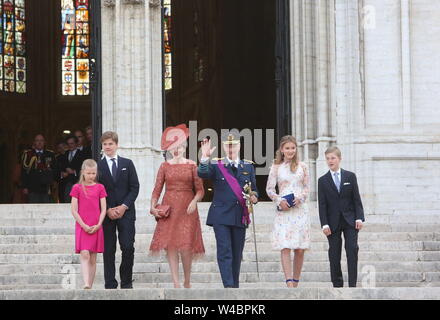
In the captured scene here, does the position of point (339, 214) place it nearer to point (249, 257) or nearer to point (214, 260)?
point (249, 257)

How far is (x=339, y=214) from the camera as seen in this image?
1443 cm

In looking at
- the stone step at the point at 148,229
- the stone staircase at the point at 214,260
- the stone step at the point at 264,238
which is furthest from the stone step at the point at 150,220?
the stone step at the point at 264,238

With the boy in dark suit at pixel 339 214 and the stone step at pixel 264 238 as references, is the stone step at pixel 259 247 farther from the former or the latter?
the boy in dark suit at pixel 339 214

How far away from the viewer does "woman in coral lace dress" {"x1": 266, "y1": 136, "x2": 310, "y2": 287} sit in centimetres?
1410

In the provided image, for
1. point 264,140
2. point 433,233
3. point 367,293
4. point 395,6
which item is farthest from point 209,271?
point 264,140

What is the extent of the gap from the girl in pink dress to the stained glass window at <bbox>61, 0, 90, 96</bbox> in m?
24.8

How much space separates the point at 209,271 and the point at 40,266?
213 centimetres

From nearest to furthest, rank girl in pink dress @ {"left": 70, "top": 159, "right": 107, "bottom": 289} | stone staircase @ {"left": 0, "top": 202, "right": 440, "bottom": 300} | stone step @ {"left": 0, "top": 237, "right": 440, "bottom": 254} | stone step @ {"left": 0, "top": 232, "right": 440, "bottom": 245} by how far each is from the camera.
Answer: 1. girl in pink dress @ {"left": 70, "top": 159, "right": 107, "bottom": 289}
2. stone staircase @ {"left": 0, "top": 202, "right": 440, "bottom": 300}
3. stone step @ {"left": 0, "top": 237, "right": 440, "bottom": 254}
4. stone step @ {"left": 0, "top": 232, "right": 440, "bottom": 245}

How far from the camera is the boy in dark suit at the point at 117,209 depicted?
14.2m

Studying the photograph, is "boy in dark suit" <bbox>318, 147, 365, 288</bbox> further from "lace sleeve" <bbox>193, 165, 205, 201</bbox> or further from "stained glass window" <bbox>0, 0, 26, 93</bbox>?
"stained glass window" <bbox>0, 0, 26, 93</bbox>

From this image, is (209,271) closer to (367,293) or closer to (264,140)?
(367,293)

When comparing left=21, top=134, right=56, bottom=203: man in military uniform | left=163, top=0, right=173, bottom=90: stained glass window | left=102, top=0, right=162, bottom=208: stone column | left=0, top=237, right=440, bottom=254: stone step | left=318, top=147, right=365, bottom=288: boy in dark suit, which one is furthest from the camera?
left=163, top=0, right=173, bottom=90: stained glass window

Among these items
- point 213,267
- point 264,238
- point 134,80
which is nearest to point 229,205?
point 213,267

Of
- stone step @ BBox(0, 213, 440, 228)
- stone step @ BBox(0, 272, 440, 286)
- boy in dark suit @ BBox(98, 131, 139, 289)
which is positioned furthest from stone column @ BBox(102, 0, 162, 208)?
boy in dark suit @ BBox(98, 131, 139, 289)
